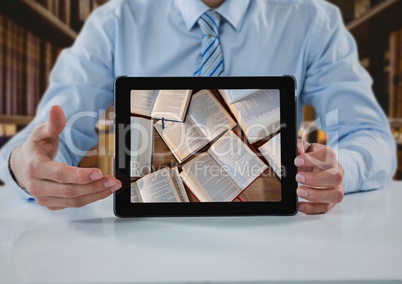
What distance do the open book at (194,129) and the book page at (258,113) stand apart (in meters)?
0.02

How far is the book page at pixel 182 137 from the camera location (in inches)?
25.2

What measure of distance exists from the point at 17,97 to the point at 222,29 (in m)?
1.41

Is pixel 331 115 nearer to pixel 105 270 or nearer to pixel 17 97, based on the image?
pixel 105 270

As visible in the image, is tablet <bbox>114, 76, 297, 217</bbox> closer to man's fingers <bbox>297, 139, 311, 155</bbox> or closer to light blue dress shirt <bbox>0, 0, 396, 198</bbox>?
man's fingers <bbox>297, 139, 311, 155</bbox>

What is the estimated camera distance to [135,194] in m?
0.64

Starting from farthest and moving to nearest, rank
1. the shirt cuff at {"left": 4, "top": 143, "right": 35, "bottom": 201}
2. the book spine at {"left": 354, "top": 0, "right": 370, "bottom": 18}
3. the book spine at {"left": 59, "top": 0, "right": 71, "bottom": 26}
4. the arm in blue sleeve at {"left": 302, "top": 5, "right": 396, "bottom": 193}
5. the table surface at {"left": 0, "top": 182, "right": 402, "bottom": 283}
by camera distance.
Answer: the book spine at {"left": 354, "top": 0, "right": 370, "bottom": 18} → the book spine at {"left": 59, "top": 0, "right": 71, "bottom": 26} → the arm in blue sleeve at {"left": 302, "top": 5, "right": 396, "bottom": 193} → the shirt cuff at {"left": 4, "top": 143, "right": 35, "bottom": 201} → the table surface at {"left": 0, "top": 182, "right": 402, "bottom": 283}

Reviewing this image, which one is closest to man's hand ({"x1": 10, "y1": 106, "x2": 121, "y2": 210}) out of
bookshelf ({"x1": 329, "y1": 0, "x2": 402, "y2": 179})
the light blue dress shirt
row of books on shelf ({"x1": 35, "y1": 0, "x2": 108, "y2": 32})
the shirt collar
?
the light blue dress shirt

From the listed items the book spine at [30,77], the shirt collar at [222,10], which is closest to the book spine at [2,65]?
the book spine at [30,77]

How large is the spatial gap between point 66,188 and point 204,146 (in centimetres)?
22

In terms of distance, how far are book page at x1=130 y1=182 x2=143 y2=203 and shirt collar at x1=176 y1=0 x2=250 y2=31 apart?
28.2 inches

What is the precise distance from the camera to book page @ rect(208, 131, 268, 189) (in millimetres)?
639

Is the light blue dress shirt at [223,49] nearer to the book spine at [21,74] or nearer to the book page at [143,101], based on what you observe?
the book page at [143,101]

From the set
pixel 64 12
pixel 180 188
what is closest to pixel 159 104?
pixel 180 188

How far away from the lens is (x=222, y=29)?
4.17 ft
